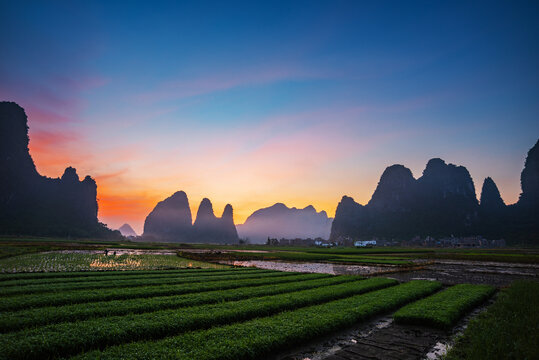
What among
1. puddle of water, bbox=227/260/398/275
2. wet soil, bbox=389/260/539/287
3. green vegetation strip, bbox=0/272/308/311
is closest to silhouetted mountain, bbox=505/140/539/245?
wet soil, bbox=389/260/539/287

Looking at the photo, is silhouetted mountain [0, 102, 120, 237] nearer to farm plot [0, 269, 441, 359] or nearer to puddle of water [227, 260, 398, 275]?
puddle of water [227, 260, 398, 275]

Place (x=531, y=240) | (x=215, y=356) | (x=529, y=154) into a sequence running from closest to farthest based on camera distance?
(x=215, y=356)
(x=531, y=240)
(x=529, y=154)

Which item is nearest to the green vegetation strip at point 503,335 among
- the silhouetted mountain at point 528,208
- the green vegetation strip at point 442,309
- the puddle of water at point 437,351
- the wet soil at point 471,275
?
the puddle of water at point 437,351

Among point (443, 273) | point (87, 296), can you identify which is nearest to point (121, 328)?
point (87, 296)

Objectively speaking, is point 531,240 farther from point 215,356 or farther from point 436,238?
point 215,356

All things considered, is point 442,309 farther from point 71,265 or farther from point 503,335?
point 71,265

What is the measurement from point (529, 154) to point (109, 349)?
26444 cm

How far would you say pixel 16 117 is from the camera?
18162cm

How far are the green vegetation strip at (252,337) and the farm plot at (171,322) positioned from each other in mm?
28

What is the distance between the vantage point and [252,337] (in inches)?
376

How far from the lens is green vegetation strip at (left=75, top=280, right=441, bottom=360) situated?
Result: 26.5ft

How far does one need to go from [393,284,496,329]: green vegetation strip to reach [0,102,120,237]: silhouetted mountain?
18663 cm

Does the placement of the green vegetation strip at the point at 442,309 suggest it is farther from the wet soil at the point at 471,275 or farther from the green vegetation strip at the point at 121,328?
the wet soil at the point at 471,275

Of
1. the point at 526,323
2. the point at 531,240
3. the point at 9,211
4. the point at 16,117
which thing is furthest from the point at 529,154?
the point at 16,117
